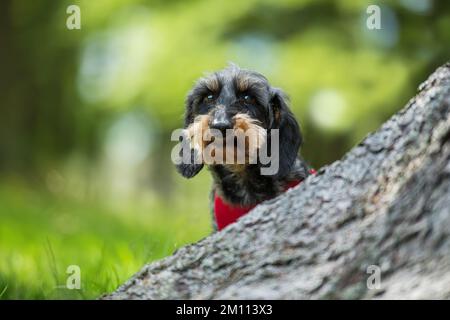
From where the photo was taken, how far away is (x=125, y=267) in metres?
4.82

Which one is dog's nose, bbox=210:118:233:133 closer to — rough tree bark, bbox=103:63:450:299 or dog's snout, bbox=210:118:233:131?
dog's snout, bbox=210:118:233:131

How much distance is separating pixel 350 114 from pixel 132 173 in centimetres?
1522

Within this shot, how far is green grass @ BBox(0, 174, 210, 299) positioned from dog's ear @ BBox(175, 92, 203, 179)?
1.69 feet

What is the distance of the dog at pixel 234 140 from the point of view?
452cm

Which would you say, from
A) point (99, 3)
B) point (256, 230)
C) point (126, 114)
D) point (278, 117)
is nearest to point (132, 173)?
point (126, 114)

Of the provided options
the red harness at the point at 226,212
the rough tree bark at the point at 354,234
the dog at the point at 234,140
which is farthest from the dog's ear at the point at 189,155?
the rough tree bark at the point at 354,234

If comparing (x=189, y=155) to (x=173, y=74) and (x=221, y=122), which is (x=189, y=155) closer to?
(x=221, y=122)

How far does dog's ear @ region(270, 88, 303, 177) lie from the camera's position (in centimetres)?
483

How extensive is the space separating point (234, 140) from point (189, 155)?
52cm

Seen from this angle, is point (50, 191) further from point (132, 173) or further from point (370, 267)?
point (370, 267)

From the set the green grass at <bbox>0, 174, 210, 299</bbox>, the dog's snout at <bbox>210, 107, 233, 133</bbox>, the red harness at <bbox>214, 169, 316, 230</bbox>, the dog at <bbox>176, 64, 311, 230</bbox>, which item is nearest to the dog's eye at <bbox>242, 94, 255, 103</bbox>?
the dog at <bbox>176, 64, 311, 230</bbox>

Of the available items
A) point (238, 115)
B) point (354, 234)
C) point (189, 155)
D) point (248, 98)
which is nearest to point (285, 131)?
point (248, 98)

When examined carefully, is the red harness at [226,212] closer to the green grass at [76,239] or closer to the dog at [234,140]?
the dog at [234,140]

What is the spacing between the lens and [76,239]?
8.02 metres
